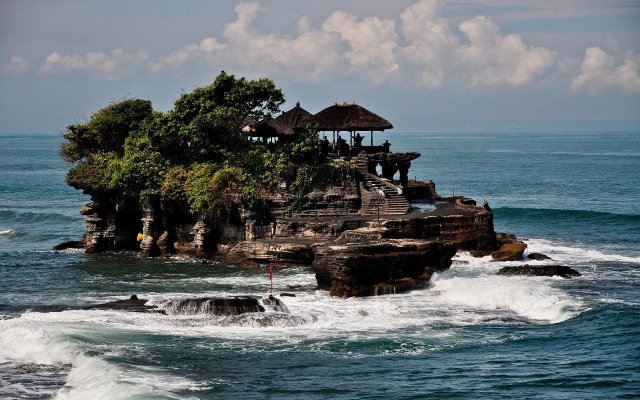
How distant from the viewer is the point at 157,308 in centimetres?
3675

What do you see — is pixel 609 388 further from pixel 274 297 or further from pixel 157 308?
pixel 157 308

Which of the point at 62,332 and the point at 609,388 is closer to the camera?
the point at 609,388

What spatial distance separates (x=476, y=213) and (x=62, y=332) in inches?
929

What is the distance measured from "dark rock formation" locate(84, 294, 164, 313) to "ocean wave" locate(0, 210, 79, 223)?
3498 cm

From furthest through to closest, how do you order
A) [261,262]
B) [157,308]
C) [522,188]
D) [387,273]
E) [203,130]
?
[522,188] → [203,130] → [261,262] → [387,273] → [157,308]

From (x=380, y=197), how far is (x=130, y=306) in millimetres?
17781

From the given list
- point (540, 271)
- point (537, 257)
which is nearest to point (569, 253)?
point (537, 257)

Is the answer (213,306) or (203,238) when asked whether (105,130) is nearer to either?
(203,238)

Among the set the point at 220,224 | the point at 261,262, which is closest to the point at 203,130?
the point at 220,224

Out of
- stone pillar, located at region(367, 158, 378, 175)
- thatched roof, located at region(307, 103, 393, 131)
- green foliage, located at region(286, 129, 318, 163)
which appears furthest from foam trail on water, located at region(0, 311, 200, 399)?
stone pillar, located at region(367, 158, 378, 175)

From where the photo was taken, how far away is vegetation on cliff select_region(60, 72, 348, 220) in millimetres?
49500

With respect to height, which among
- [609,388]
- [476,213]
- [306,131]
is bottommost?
[609,388]

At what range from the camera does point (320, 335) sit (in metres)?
33.3

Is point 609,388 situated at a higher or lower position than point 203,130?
lower
